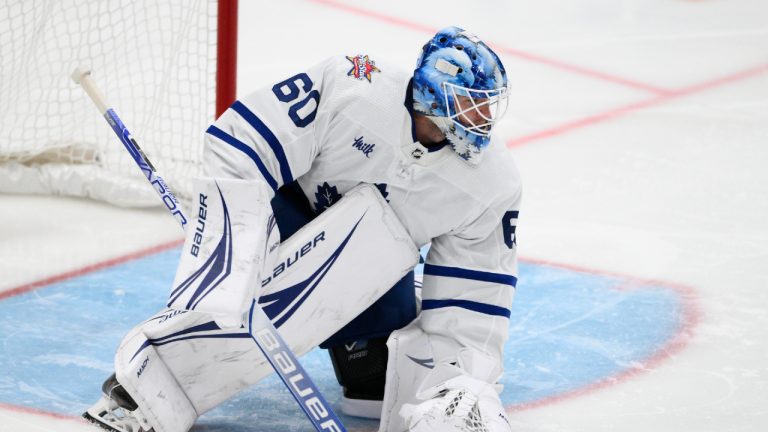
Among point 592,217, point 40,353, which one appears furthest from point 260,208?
point 592,217

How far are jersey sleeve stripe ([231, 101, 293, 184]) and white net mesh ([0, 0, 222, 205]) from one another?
1.50 m

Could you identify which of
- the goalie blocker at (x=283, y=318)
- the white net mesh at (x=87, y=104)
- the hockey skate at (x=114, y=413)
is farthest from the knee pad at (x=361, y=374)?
the white net mesh at (x=87, y=104)

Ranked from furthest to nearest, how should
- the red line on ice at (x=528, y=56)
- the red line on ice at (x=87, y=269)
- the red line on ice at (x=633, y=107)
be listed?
the red line on ice at (x=528, y=56), the red line on ice at (x=633, y=107), the red line on ice at (x=87, y=269)

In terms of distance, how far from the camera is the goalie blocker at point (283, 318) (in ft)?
8.45

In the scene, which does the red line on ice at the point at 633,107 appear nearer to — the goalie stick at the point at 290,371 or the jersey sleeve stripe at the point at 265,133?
the jersey sleeve stripe at the point at 265,133

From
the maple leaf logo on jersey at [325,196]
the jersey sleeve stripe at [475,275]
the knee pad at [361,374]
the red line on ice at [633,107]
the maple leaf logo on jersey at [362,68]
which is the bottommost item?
the red line on ice at [633,107]

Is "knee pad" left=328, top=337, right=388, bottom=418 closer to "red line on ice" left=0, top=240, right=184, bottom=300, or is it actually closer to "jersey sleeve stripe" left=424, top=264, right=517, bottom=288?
"jersey sleeve stripe" left=424, top=264, right=517, bottom=288

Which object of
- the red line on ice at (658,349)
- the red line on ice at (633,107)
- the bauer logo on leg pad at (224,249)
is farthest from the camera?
the red line on ice at (633,107)

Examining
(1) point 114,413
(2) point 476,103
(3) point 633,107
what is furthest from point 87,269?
(3) point 633,107

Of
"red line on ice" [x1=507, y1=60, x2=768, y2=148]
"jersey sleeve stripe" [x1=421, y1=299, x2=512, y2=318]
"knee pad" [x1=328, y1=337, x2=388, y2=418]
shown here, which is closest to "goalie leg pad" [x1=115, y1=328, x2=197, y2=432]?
"knee pad" [x1=328, y1=337, x2=388, y2=418]

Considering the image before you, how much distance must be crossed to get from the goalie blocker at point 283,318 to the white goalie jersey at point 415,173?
0.07m

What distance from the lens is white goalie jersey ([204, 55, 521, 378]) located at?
262 cm

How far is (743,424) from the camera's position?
9.21 feet

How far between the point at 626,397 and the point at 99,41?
90.9 inches
